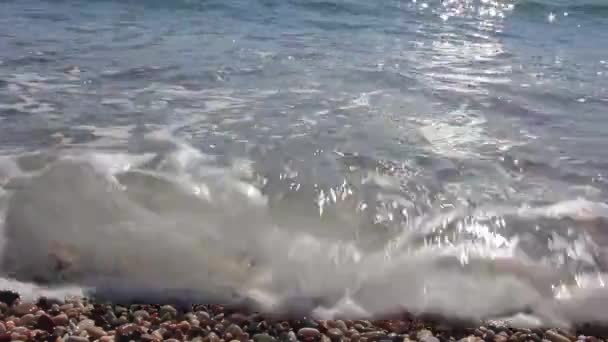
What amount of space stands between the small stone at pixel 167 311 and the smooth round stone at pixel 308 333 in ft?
1.95

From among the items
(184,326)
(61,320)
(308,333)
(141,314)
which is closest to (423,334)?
(308,333)

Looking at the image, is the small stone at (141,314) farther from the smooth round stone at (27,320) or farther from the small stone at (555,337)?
the small stone at (555,337)

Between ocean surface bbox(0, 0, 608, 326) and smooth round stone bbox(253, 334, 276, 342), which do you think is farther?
ocean surface bbox(0, 0, 608, 326)

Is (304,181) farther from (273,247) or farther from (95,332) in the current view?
(95,332)

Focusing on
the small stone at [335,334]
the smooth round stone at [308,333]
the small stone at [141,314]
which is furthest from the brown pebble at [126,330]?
the small stone at [335,334]

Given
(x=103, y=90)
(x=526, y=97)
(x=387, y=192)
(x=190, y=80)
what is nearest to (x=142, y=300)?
(x=387, y=192)

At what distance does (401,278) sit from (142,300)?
4.30 ft

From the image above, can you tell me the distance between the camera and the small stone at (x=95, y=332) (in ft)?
8.42

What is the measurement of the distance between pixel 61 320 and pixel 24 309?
216 mm

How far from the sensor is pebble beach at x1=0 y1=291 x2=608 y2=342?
8.50 feet

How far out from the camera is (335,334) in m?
2.67

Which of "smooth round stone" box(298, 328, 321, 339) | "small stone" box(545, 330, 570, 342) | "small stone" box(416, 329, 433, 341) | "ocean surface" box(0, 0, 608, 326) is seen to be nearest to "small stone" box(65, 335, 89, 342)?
"ocean surface" box(0, 0, 608, 326)

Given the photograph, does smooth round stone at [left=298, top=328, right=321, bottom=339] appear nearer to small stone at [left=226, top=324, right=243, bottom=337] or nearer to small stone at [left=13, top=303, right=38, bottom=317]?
small stone at [left=226, top=324, right=243, bottom=337]

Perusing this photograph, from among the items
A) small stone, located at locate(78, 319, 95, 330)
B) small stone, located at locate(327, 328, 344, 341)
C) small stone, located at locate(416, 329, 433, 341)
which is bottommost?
small stone, located at locate(416, 329, 433, 341)
